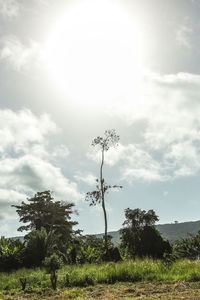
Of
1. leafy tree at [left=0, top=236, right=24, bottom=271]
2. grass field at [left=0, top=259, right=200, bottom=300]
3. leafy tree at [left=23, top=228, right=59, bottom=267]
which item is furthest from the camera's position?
leafy tree at [left=23, top=228, right=59, bottom=267]

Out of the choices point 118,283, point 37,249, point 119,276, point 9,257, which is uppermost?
Answer: point 37,249

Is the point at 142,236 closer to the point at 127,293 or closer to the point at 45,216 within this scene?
the point at 45,216

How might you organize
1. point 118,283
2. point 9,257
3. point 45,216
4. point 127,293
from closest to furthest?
1. point 127,293
2. point 118,283
3. point 9,257
4. point 45,216

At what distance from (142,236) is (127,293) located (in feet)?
104

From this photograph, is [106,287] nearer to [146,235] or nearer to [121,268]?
[121,268]

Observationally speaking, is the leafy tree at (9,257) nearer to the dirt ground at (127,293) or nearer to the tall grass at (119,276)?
the tall grass at (119,276)

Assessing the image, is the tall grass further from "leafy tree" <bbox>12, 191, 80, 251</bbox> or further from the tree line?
"leafy tree" <bbox>12, 191, 80, 251</bbox>

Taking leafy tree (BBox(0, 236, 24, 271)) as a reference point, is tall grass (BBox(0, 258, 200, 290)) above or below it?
below

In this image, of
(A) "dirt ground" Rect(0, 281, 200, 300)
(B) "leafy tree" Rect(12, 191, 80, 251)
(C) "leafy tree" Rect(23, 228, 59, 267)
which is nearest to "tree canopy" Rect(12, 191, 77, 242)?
(B) "leafy tree" Rect(12, 191, 80, 251)

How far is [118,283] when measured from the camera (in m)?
9.46

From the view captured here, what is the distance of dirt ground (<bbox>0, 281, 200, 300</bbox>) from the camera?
22.3 feet

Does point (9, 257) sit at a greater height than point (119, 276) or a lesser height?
greater

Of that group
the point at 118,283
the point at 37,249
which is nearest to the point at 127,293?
the point at 118,283

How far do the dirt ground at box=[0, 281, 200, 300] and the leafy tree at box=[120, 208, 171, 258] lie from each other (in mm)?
25290
